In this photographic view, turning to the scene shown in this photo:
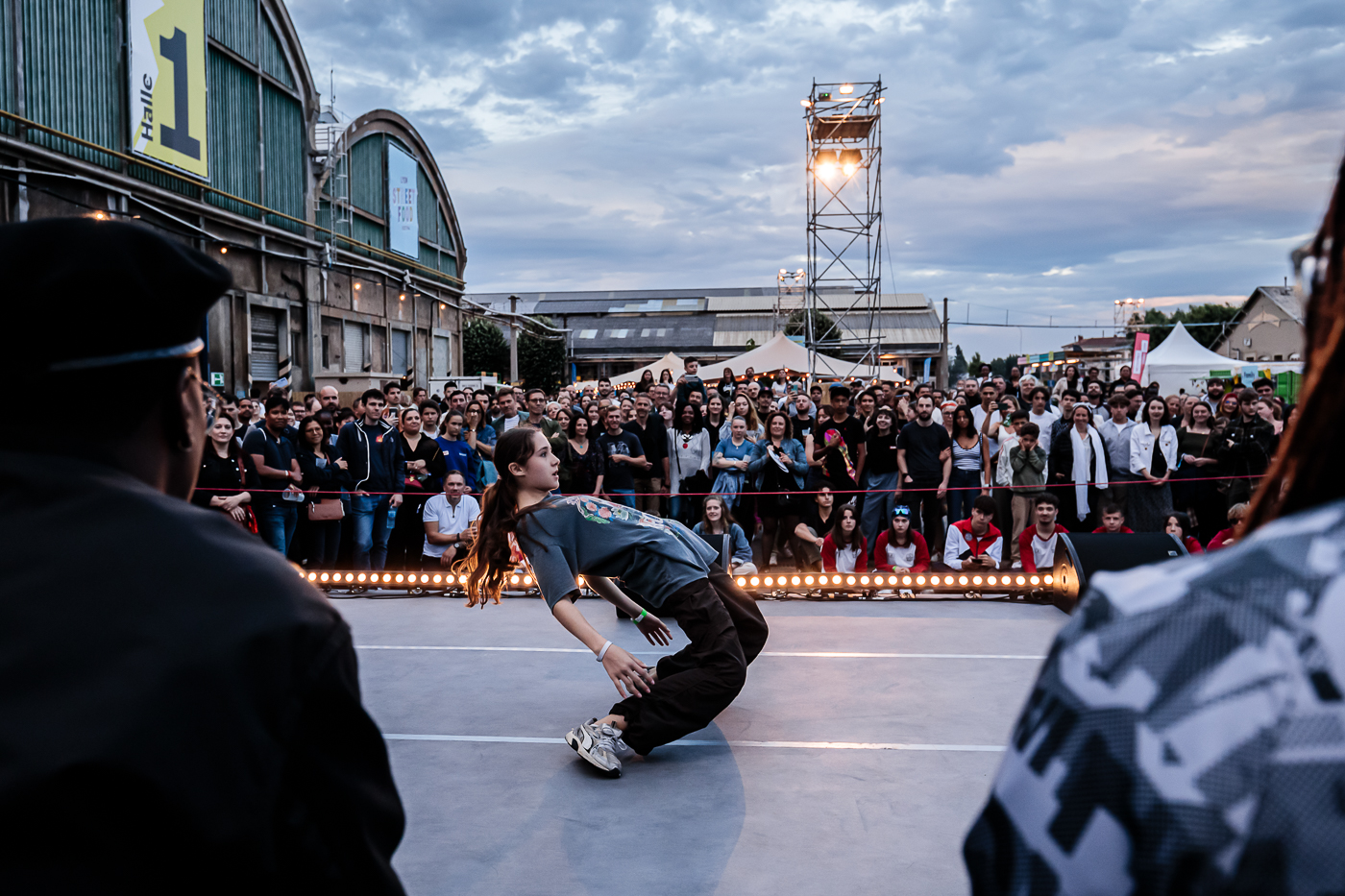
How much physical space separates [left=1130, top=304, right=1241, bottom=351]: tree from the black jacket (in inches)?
2910

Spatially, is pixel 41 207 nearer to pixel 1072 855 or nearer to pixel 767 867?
pixel 767 867

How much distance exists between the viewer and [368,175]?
32.1 meters

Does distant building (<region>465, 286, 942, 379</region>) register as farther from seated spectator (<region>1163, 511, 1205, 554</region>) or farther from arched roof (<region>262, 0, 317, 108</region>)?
seated spectator (<region>1163, 511, 1205, 554</region>)

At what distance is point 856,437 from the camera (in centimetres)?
1066

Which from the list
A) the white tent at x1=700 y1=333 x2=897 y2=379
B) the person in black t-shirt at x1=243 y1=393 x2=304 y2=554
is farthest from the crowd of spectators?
the white tent at x1=700 y1=333 x2=897 y2=379

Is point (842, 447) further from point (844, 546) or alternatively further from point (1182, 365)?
point (1182, 365)

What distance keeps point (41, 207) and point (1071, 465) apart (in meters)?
17.7

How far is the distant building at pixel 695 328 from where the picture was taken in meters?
69.1

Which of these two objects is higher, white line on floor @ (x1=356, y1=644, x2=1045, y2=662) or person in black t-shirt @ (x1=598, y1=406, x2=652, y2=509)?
person in black t-shirt @ (x1=598, y1=406, x2=652, y2=509)

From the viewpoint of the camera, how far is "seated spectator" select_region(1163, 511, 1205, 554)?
8.78m

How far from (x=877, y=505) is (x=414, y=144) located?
103ft

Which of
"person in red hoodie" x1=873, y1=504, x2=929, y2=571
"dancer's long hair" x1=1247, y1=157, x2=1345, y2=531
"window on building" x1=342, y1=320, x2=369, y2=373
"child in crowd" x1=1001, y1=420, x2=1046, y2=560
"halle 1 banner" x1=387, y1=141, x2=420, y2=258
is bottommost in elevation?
"person in red hoodie" x1=873, y1=504, x2=929, y2=571

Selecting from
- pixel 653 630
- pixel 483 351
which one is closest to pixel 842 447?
pixel 653 630

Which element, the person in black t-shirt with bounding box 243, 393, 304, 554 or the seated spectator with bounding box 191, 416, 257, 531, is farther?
the person in black t-shirt with bounding box 243, 393, 304, 554
